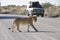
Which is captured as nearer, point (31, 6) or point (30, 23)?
point (30, 23)

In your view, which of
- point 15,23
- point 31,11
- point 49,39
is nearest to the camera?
point 49,39

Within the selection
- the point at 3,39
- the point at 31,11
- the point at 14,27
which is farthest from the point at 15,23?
the point at 31,11

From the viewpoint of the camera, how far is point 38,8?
3959 centimetres

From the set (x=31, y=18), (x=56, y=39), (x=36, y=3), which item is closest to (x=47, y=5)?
(x=36, y=3)

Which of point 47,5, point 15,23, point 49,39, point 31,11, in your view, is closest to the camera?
point 49,39

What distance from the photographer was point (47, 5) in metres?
71.3

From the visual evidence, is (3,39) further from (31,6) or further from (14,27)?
(31,6)

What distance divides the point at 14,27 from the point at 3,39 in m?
3.89

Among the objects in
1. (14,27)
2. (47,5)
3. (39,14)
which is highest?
(14,27)

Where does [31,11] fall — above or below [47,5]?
above

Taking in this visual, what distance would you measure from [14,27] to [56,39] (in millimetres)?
4538

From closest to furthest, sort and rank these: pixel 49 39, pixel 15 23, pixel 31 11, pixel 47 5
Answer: pixel 49 39, pixel 15 23, pixel 31 11, pixel 47 5

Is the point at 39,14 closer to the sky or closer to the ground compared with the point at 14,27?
closer to the ground

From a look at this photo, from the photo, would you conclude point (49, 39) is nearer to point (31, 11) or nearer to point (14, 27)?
point (14, 27)
